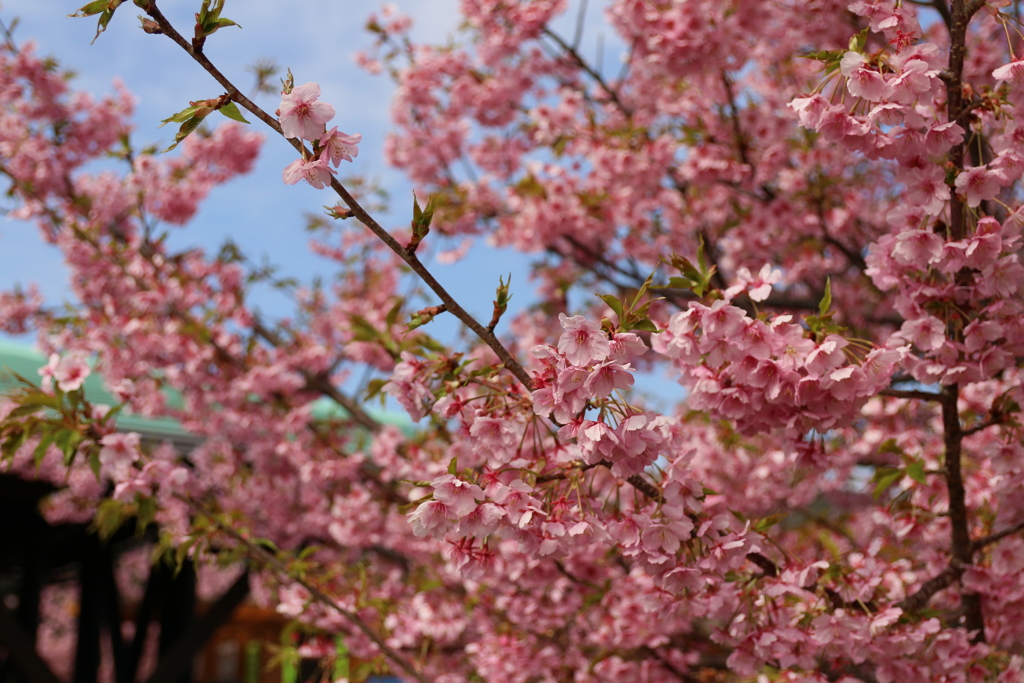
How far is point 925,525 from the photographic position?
2590 mm

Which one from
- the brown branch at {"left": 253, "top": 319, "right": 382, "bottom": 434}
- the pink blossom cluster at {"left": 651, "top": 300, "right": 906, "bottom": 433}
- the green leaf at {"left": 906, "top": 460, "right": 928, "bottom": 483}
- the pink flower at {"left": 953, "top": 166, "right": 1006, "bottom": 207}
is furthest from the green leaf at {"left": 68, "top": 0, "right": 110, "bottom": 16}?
the brown branch at {"left": 253, "top": 319, "right": 382, "bottom": 434}

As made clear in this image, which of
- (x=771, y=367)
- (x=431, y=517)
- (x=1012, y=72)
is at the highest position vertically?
(x=1012, y=72)

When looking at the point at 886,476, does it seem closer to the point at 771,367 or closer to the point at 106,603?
the point at 771,367

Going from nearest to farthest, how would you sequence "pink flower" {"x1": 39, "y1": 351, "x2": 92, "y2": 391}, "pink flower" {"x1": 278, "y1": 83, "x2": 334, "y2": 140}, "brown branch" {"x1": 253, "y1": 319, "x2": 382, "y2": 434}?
"pink flower" {"x1": 278, "y1": 83, "x2": 334, "y2": 140}, "pink flower" {"x1": 39, "y1": 351, "x2": 92, "y2": 391}, "brown branch" {"x1": 253, "y1": 319, "x2": 382, "y2": 434}

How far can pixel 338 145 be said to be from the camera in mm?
1522

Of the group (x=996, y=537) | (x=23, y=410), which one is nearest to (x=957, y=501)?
(x=996, y=537)

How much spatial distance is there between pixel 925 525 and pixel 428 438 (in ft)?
8.01

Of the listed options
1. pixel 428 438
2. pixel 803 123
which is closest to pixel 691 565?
pixel 803 123

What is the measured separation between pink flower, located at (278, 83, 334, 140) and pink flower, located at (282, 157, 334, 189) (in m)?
0.05

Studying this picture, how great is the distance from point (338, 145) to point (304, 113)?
0.29 ft

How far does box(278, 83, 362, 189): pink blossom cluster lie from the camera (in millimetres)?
1450

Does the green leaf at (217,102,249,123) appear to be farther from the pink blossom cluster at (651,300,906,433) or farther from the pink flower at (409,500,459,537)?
the pink blossom cluster at (651,300,906,433)

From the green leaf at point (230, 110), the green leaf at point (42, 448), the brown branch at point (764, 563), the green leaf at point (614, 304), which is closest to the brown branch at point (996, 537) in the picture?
the brown branch at point (764, 563)

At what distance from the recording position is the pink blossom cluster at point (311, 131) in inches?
57.1
